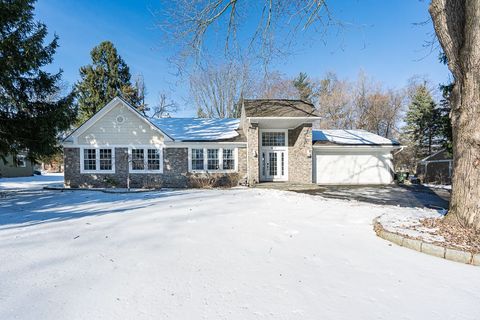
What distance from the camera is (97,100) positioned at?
23812 millimetres

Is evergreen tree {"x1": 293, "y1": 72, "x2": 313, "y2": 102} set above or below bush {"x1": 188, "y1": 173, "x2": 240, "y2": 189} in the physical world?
above

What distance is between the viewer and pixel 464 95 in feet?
14.3

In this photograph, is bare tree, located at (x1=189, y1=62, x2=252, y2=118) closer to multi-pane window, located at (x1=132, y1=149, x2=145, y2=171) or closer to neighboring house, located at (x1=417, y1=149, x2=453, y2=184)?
multi-pane window, located at (x1=132, y1=149, x2=145, y2=171)

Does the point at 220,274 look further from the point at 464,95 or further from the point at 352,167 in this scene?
the point at 352,167

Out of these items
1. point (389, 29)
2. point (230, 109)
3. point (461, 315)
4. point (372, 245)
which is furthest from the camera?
point (230, 109)

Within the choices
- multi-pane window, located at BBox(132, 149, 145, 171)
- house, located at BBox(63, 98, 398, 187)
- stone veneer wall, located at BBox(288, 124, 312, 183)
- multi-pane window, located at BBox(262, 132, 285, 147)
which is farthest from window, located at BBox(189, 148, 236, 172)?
stone veneer wall, located at BBox(288, 124, 312, 183)

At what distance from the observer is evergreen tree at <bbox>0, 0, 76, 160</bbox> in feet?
31.8

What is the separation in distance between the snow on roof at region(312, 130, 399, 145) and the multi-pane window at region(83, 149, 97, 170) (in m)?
13.5

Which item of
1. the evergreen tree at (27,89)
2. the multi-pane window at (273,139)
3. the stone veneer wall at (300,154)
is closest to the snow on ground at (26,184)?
the evergreen tree at (27,89)

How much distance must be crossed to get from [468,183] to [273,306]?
449 centimetres

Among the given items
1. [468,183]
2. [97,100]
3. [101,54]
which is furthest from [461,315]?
[101,54]

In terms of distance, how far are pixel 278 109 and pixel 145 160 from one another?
816 centimetres

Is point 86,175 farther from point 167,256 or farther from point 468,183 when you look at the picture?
point 468,183

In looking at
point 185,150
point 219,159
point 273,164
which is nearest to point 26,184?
point 185,150
